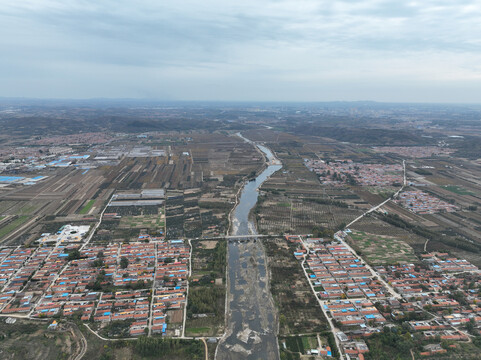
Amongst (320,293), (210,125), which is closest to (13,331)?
(320,293)

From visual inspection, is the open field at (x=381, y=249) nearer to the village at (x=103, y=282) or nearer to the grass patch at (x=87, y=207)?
the village at (x=103, y=282)

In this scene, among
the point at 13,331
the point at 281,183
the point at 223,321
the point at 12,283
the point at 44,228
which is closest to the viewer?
the point at 13,331

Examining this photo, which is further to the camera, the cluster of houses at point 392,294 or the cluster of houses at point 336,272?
the cluster of houses at point 336,272

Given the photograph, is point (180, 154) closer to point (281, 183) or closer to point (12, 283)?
point (281, 183)

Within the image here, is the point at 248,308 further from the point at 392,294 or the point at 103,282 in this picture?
the point at 103,282

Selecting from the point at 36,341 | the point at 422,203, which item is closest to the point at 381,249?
the point at 422,203

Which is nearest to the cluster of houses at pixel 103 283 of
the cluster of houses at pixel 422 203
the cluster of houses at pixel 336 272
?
the cluster of houses at pixel 336 272

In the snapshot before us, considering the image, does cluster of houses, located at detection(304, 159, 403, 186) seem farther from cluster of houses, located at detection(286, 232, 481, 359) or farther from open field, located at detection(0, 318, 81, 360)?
open field, located at detection(0, 318, 81, 360)
